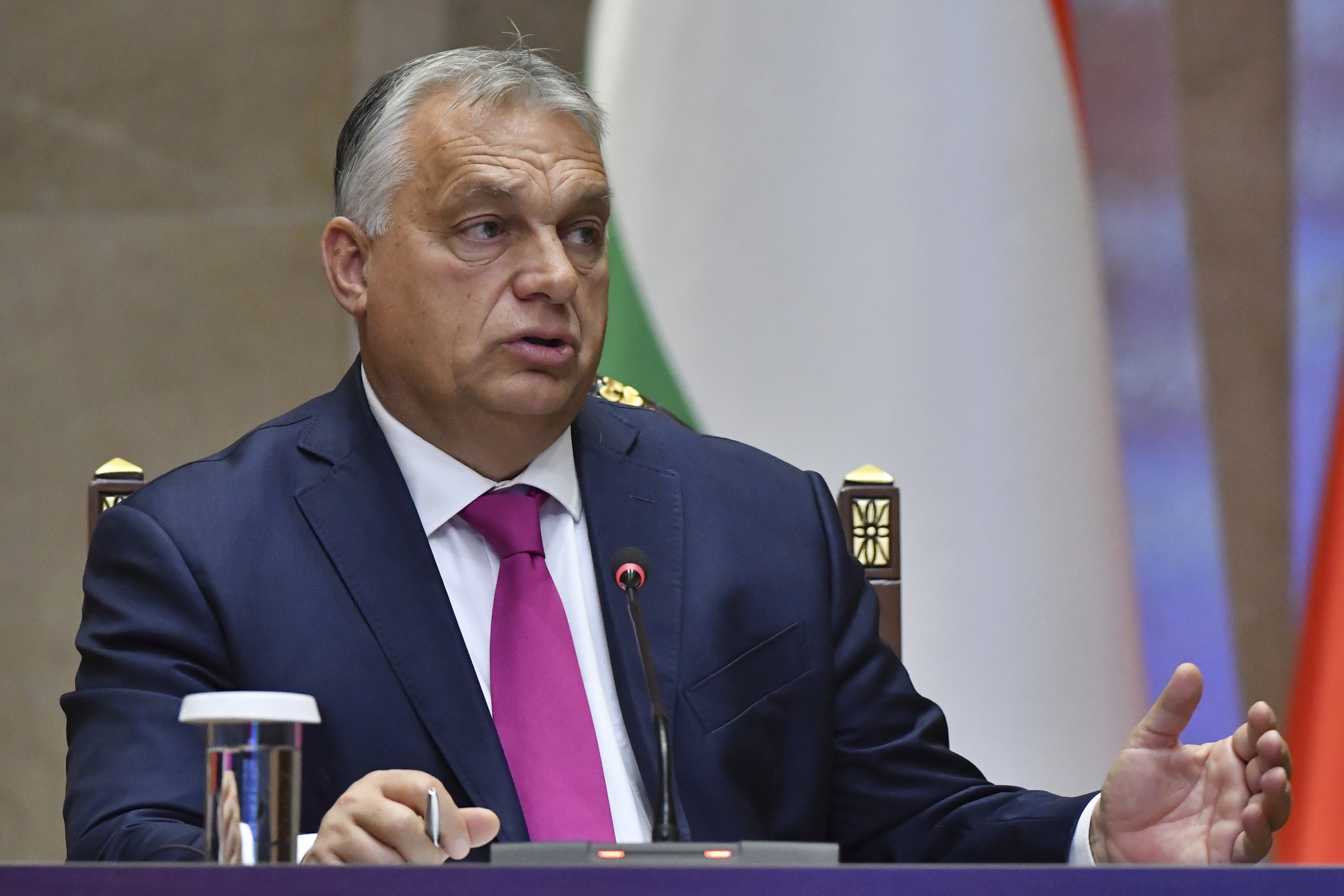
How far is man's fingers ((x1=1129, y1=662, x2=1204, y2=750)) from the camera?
56.8 inches

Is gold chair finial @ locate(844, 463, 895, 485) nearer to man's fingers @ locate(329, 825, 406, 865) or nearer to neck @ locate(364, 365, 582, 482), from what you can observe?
neck @ locate(364, 365, 582, 482)

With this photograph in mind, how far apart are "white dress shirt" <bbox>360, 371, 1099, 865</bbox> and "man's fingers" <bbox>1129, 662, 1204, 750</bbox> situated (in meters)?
0.57

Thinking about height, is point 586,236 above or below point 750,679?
above

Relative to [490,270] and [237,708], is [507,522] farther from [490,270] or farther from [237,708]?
[237,708]

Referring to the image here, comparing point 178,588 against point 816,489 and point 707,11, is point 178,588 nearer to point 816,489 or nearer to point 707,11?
point 816,489

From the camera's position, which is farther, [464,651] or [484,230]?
[484,230]

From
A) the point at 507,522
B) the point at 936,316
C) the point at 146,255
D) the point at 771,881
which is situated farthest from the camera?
the point at 146,255

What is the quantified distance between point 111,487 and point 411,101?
693 mm

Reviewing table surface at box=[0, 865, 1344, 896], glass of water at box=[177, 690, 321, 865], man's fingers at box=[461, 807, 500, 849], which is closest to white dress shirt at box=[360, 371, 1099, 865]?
man's fingers at box=[461, 807, 500, 849]

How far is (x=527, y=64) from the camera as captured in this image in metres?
1.95

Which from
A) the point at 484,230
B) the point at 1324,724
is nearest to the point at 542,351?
the point at 484,230

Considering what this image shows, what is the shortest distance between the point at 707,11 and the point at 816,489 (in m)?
0.91

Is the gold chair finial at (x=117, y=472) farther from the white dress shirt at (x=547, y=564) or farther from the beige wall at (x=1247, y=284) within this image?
the beige wall at (x=1247, y=284)

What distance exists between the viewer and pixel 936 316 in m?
2.45
